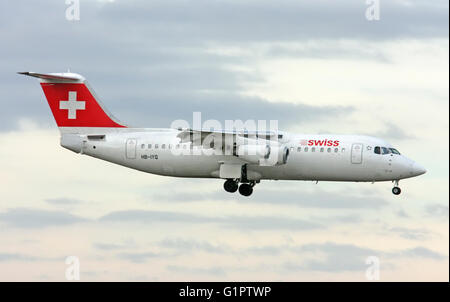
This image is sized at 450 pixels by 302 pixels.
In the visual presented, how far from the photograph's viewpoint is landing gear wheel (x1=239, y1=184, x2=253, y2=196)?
47.5 meters

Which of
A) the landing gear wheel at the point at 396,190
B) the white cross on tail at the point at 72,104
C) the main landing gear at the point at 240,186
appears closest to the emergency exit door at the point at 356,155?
the landing gear wheel at the point at 396,190

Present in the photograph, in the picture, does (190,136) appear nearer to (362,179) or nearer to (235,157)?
(235,157)

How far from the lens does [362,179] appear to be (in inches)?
1815

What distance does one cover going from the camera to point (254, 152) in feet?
147

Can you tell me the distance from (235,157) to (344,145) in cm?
612

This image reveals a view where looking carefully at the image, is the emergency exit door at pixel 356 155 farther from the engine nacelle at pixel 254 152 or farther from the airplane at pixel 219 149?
the engine nacelle at pixel 254 152

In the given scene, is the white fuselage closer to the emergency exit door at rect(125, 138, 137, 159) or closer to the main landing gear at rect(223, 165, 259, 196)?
the emergency exit door at rect(125, 138, 137, 159)

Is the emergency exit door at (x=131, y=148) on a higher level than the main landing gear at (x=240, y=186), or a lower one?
higher

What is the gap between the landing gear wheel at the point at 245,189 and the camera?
47.5 meters

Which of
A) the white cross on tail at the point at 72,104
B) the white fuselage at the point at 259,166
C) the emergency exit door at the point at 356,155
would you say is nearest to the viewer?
the emergency exit door at the point at 356,155

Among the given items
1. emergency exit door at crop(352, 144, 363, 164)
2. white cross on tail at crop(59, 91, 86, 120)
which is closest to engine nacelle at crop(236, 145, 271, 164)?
emergency exit door at crop(352, 144, 363, 164)

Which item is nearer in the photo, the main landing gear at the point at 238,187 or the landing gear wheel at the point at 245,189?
the main landing gear at the point at 238,187

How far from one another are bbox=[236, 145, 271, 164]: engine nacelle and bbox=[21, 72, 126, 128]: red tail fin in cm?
873

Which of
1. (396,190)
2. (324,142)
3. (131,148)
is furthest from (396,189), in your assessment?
(131,148)
